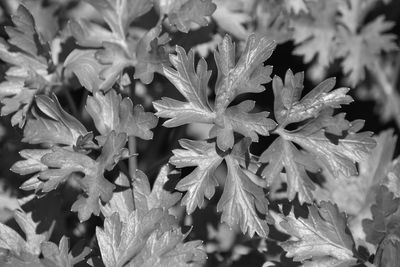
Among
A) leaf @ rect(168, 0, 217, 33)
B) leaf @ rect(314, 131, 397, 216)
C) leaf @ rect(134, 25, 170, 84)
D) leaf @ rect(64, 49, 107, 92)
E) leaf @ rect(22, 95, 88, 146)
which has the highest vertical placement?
leaf @ rect(168, 0, 217, 33)

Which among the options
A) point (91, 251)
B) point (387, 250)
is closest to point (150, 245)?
point (91, 251)

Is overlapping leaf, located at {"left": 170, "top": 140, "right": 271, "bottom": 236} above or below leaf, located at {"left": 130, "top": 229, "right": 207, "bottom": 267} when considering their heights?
above

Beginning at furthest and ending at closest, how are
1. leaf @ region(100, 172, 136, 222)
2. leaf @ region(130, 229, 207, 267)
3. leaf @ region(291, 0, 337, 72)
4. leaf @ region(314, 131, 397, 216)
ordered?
leaf @ region(291, 0, 337, 72) → leaf @ region(314, 131, 397, 216) → leaf @ region(100, 172, 136, 222) → leaf @ region(130, 229, 207, 267)

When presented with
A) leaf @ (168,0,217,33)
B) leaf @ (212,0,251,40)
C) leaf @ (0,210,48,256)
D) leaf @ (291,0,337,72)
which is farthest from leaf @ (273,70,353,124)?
leaf @ (0,210,48,256)

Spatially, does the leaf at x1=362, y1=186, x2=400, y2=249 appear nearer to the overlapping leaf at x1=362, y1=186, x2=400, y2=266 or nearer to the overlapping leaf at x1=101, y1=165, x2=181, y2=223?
the overlapping leaf at x1=362, y1=186, x2=400, y2=266

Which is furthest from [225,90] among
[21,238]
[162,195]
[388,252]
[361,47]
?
[361,47]

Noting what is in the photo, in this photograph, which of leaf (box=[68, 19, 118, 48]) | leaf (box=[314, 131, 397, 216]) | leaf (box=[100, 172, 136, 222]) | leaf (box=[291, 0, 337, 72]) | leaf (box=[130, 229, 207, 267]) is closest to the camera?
leaf (box=[130, 229, 207, 267])

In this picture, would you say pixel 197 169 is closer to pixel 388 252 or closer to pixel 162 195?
pixel 162 195
